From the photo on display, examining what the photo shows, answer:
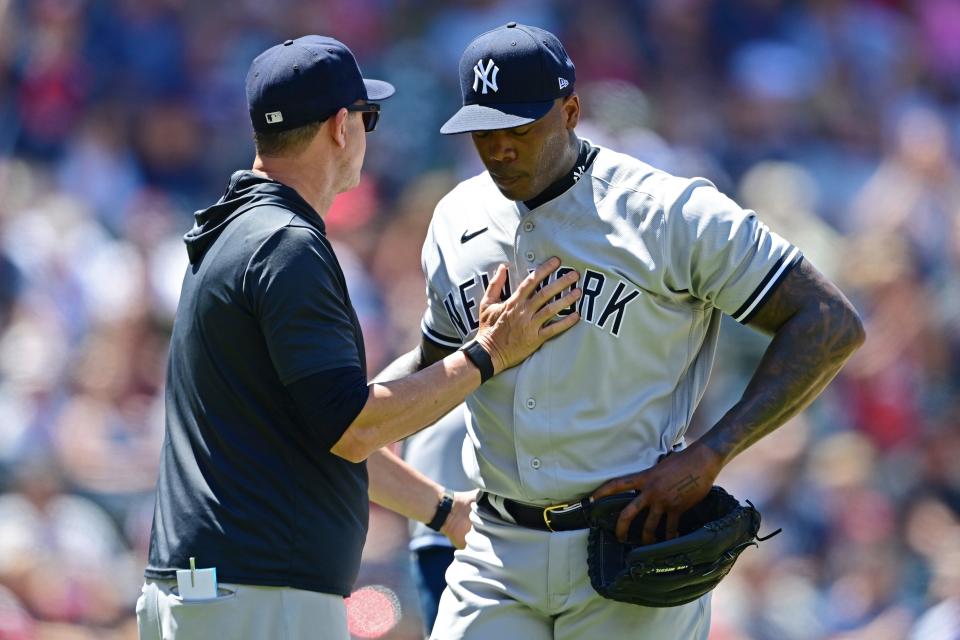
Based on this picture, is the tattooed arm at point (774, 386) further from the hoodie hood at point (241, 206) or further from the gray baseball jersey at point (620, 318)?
the hoodie hood at point (241, 206)

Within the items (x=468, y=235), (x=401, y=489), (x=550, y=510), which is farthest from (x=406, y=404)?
(x=401, y=489)

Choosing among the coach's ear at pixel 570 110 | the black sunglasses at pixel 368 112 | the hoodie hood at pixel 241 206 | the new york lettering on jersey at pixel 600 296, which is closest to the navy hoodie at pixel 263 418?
the hoodie hood at pixel 241 206

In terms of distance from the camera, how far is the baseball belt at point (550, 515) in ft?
11.7

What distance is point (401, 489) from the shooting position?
164 inches

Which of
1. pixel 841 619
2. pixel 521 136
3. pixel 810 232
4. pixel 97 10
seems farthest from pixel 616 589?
pixel 97 10

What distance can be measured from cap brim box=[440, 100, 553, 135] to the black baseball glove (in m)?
0.93

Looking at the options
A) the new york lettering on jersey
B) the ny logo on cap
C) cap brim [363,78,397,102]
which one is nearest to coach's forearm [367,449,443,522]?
the new york lettering on jersey

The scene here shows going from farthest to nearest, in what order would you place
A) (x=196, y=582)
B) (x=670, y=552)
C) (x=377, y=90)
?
(x=377, y=90) < (x=670, y=552) < (x=196, y=582)

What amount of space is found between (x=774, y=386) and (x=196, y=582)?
1408mm

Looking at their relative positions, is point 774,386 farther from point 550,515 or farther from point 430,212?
point 430,212

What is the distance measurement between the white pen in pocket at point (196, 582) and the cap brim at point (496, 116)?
3.82ft

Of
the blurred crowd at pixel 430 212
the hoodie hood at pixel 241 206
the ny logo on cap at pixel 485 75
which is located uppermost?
the ny logo on cap at pixel 485 75

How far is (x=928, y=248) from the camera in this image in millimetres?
8008

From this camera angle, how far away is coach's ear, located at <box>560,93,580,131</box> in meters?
3.66
